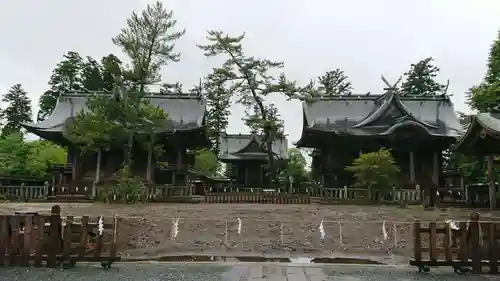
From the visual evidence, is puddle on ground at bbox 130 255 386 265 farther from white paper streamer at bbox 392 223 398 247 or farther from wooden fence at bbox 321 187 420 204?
wooden fence at bbox 321 187 420 204

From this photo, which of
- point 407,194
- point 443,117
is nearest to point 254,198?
point 407,194

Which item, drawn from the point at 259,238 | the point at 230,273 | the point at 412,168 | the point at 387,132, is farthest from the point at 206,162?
the point at 230,273

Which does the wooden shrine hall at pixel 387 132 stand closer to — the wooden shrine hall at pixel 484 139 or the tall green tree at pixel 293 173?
the tall green tree at pixel 293 173

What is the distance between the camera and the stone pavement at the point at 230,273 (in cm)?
673

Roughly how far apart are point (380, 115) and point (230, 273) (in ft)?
74.3

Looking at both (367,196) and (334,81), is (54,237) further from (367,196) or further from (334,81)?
(334,81)

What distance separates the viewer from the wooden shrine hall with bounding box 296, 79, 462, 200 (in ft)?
85.4

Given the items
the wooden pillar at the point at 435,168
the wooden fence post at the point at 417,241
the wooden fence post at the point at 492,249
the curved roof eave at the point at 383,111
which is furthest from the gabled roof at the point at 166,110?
the wooden fence post at the point at 492,249

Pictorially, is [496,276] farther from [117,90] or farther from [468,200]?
[117,90]

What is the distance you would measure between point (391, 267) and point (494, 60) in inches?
788

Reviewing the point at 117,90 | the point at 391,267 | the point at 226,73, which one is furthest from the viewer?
the point at 226,73

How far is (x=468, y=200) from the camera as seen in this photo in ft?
68.5

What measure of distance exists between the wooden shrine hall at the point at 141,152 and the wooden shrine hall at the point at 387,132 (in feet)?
25.2

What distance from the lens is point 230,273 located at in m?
7.22
